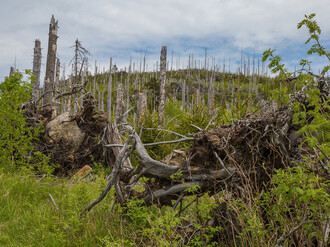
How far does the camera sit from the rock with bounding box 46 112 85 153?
25.7ft

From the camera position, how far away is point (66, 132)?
26.0 ft

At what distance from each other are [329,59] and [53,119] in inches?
317

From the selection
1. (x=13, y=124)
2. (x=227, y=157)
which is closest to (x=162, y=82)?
(x=13, y=124)

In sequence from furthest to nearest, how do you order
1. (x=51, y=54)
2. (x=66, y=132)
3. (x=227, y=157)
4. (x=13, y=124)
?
(x=51, y=54) < (x=66, y=132) < (x=13, y=124) < (x=227, y=157)

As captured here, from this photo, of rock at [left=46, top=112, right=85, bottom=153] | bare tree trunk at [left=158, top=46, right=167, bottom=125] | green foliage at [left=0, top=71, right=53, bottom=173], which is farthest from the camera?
bare tree trunk at [left=158, top=46, right=167, bottom=125]

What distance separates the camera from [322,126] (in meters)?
2.40

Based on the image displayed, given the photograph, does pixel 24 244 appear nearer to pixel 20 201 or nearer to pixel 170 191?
pixel 20 201

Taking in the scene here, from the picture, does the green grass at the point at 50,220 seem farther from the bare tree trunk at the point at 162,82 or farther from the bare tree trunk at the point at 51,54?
the bare tree trunk at the point at 51,54

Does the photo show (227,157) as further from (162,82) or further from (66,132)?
(162,82)

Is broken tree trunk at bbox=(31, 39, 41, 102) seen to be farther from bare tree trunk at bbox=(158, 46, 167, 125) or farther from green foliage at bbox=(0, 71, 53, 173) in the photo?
green foliage at bbox=(0, 71, 53, 173)

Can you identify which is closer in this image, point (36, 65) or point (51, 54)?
point (51, 54)

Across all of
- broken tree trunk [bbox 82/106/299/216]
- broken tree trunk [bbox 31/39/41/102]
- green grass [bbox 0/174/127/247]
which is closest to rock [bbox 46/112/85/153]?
green grass [bbox 0/174/127/247]

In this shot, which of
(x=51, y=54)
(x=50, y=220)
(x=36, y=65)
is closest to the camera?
(x=50, y=220)

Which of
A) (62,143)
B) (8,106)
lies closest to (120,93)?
(62,143)
